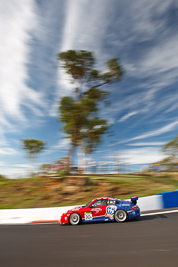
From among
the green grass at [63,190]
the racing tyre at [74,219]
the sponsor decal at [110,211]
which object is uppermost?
the green grass at [63,190]

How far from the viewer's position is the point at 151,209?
420 inches

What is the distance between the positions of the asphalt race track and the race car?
1.55 meters

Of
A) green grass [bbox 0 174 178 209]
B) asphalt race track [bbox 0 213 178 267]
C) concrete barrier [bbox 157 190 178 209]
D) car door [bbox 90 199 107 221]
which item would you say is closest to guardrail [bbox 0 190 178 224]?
concrete barrier [bbox 157 190 178 209]

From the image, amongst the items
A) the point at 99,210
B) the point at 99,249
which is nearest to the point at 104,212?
the point at 99,210

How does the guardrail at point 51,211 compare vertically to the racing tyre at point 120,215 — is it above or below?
above

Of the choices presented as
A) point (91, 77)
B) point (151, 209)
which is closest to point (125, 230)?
point (151, 209)

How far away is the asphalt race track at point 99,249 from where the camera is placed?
13.2ft

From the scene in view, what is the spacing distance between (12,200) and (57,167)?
→ 289 inches

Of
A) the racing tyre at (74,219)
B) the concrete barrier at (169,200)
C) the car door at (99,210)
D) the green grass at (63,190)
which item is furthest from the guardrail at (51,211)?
the green grass at (63,190)

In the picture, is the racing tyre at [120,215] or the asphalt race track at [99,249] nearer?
the asphalt race track at [99,249]

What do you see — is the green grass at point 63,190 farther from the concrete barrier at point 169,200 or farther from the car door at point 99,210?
the car door at point 99,210

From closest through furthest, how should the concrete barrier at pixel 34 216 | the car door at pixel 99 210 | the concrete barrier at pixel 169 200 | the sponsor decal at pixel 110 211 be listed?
the sponsor decal at pixel 110 211 → the car door at pixel 99 210 → the concrete barrier at pixel 34 216 → the concrete barrier at pixel 169 200

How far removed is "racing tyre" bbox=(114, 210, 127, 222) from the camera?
325 inches

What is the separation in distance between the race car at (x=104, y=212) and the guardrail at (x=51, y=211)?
1960 millimetres
